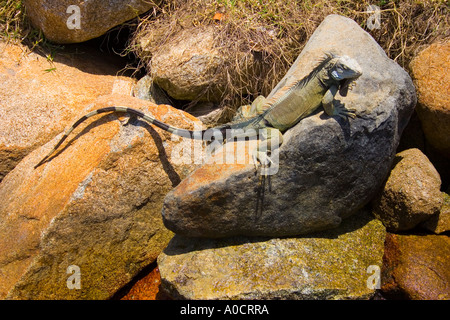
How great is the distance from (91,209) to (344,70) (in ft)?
9.45

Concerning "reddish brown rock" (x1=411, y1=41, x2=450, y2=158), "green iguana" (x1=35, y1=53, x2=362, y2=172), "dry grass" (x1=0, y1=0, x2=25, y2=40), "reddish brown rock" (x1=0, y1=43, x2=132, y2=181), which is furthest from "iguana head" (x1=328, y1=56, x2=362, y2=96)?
"dry grass" (x1=0, y1=0, x2=25, y2=40)

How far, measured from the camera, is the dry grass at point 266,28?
4.96 m

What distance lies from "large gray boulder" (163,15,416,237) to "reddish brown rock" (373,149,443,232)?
33 centimetres

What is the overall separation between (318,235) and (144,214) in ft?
6.31

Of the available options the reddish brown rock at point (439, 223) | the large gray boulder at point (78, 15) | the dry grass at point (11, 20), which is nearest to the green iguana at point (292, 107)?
the large gray boulder at point (78, 15)

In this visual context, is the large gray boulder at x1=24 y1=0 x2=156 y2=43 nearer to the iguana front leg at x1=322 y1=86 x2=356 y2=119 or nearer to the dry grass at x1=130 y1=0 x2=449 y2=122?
the dry grass at x1=130 y1=0 x2=449 y2=122

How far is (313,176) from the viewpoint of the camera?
350 centimetres

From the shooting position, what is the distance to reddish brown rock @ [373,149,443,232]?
393 centimetres

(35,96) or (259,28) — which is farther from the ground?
(259,28)

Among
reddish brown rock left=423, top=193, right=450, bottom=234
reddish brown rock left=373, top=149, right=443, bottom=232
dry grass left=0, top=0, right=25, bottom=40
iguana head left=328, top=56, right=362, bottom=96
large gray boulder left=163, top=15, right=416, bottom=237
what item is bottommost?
reddish brown rock left=423, top=193, right=450, bottom=234

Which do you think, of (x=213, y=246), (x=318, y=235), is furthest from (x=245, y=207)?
(x=318, y=235)

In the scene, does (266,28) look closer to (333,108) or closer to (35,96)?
(333,108)

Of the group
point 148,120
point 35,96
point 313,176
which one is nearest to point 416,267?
point 313,176

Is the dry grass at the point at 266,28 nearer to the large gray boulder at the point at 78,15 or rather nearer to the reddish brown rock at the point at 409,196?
the large gray boulder at the point at 78,15
